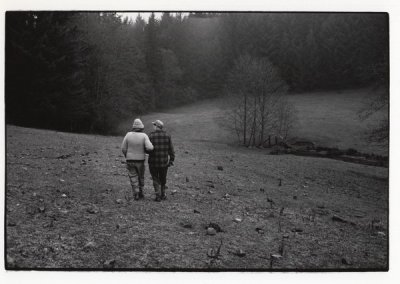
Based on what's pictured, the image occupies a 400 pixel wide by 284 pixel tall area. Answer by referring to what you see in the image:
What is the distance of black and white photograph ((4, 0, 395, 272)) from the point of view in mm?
5828

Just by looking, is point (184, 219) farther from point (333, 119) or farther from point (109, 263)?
point (333, 119)

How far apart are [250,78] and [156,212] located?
13.2 metres

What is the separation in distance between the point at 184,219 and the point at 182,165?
5570 mm

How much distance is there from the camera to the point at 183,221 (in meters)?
6.61

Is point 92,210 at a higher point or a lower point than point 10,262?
higher

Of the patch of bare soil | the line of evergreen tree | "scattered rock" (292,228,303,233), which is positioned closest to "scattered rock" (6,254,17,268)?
the patch of bare soil

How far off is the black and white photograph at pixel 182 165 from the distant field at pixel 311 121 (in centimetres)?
11

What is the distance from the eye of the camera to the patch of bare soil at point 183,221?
5.62 meters

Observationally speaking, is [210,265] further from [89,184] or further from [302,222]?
[89,184]

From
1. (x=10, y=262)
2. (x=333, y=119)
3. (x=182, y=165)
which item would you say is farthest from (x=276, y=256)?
(x=333, y=119)

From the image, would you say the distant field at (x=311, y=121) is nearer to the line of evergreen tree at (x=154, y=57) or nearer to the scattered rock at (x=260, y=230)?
the line of evergreen tree at (x=154, y=57)

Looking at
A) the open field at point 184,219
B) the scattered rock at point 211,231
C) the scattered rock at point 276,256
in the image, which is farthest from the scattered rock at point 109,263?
the scattered rock at point 276,256

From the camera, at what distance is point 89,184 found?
794 centimetres

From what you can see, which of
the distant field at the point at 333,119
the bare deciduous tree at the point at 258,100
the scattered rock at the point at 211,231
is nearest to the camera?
the scattered rock at the point at 211,231
